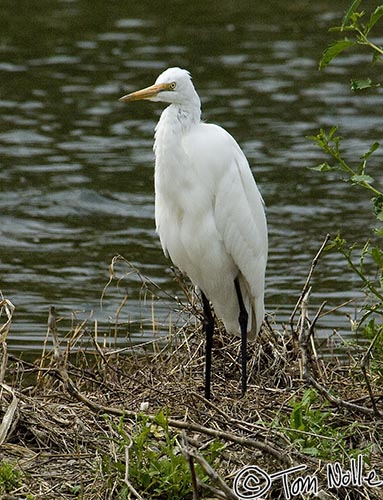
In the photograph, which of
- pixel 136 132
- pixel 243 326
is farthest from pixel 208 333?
pixel 136 132

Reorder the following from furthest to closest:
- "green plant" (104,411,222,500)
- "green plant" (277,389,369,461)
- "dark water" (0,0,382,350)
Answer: "dark water" (0,0,382,350)
"green plant" (277,389,369,461)
"green plant" (104,411,222,500)

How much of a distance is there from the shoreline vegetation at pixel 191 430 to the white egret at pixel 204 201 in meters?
0.26

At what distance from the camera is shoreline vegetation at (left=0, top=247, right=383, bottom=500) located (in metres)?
4.39

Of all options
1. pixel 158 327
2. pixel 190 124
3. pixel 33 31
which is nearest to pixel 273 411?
pixel 190 124

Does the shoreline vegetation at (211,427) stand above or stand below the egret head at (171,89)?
below

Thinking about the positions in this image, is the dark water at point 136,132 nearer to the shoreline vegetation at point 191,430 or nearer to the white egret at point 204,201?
the white egret at point 204,201

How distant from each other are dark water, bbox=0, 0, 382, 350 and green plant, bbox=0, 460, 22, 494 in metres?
3.14

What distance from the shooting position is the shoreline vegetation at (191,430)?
14.4 feet

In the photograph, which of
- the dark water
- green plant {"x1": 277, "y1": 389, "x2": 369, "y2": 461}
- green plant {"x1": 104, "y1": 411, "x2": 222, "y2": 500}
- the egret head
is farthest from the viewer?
the dark water

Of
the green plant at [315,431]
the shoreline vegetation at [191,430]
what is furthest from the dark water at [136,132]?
the green plant at [315,431]

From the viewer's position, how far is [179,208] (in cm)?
575

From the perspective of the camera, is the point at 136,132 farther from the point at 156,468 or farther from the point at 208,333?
the point at 156,468

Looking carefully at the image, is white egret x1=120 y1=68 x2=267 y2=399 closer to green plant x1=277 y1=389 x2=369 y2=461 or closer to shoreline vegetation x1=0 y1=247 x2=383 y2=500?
shoreline vegetation x1=0 y1=247 x2=383 y2=500

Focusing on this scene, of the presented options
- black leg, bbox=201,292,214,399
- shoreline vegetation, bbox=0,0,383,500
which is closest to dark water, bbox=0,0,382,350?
black leg, bbox=201,292,214,399
